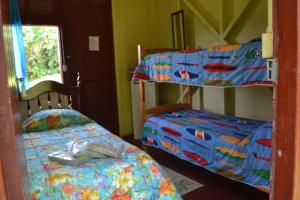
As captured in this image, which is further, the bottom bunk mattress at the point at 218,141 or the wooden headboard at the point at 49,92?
the wooden headboard at the point at 49,92

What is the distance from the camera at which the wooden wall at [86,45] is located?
3871 millimetres

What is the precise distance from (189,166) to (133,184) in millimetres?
1525

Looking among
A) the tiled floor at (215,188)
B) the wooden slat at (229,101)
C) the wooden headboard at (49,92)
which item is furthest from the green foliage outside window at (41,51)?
the wooden slat at (229,101)

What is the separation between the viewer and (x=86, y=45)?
4207mm

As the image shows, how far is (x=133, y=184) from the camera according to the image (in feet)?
6.20

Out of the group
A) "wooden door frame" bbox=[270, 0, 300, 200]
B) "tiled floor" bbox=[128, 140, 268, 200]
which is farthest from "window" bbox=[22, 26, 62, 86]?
"wooden door frame" bbox=[270, 0, 300, 200]

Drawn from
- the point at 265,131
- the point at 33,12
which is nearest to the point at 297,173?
the point at 265,131

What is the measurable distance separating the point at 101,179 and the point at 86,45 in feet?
9.28

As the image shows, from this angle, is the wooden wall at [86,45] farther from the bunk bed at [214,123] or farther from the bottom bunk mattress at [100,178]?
the bottom bunk mattress at [100,178]

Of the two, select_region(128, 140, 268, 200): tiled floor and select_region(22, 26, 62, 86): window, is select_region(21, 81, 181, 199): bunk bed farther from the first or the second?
select_region(22, 26, 62, 86): window

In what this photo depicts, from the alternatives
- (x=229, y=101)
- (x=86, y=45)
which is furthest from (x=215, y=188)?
(x=86, y=45)

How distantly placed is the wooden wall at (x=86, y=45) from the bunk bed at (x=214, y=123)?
0.94m

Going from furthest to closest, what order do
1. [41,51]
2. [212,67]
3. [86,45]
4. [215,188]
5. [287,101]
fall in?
[86,45] → [41,51] → [215,188] → [212,67] → [287,101]

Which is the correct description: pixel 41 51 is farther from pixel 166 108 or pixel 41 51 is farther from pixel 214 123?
pixel 214 123
